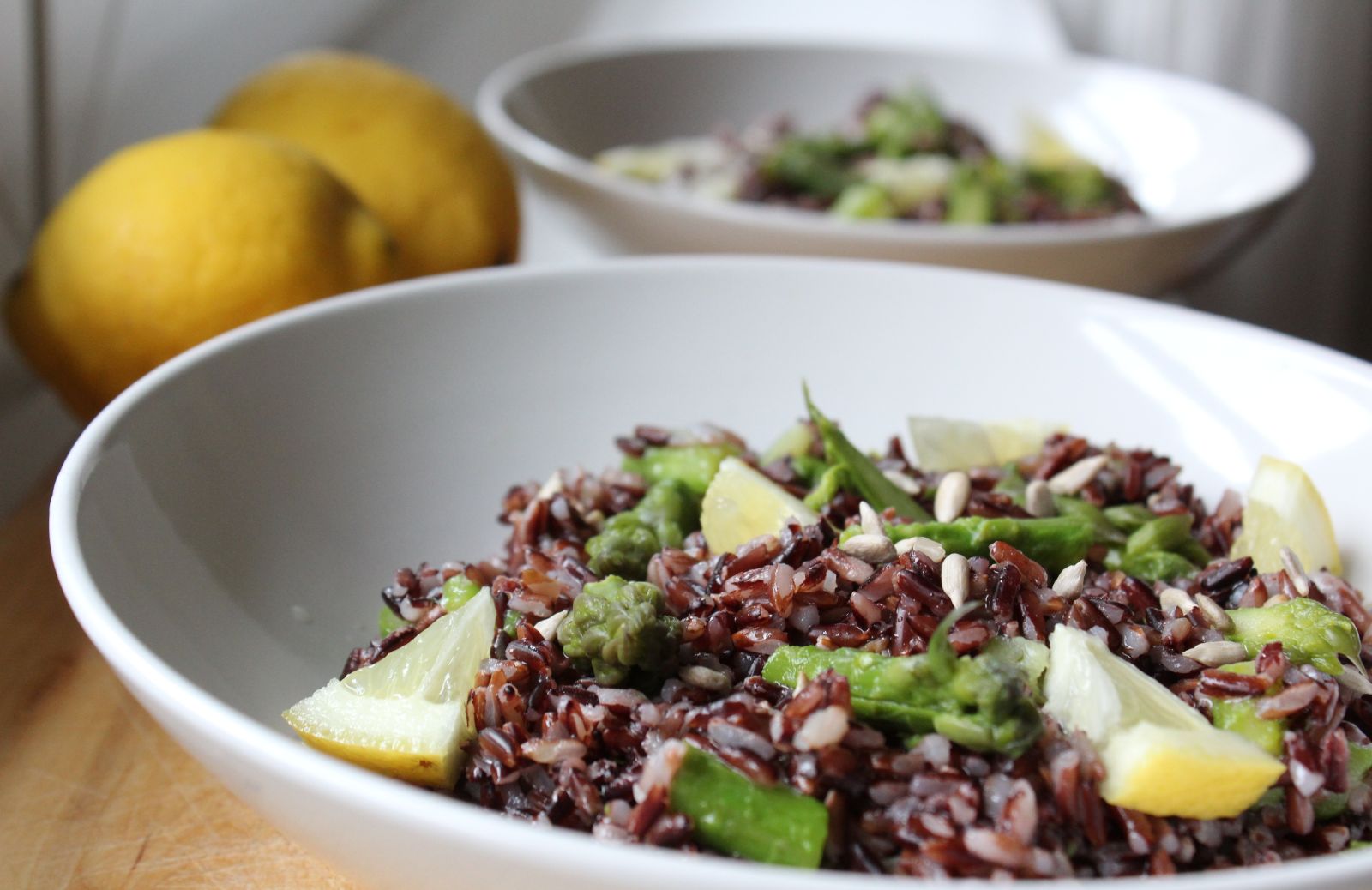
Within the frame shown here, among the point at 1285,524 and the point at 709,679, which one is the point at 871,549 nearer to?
the point at 709,679

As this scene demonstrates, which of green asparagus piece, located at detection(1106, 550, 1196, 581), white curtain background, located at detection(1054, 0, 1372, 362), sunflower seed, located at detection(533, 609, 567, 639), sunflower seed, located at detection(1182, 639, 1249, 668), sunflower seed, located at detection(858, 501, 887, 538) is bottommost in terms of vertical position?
white curtain background, located at detection(1054, 0, 1372, 362)

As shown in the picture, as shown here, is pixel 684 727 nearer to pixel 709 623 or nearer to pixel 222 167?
pixel 709 623

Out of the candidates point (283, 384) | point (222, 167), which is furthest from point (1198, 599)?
point (222, 167)

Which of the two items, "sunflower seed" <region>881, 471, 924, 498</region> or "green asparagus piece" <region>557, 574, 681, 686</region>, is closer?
"green asparagus piece" <region>557, 574, 681, 686</region>

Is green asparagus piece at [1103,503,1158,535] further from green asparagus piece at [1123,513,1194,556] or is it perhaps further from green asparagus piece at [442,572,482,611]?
green asparagus piece at [442,572,482,611]

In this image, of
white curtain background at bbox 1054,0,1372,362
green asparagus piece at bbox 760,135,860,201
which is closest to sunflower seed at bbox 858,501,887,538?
green asparagus piece at bbox 760,135,860,201

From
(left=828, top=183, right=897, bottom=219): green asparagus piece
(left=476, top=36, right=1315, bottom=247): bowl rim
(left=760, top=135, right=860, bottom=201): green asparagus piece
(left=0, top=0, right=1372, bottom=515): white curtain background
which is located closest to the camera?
(left=476, top=36, right=1315, bottom=247): bowl rim

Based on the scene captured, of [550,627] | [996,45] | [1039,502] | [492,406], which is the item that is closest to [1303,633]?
[1039,502]

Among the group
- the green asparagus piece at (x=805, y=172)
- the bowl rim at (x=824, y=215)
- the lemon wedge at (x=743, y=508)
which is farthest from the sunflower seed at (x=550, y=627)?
the green asparagus piece at (x=805, y=172)
